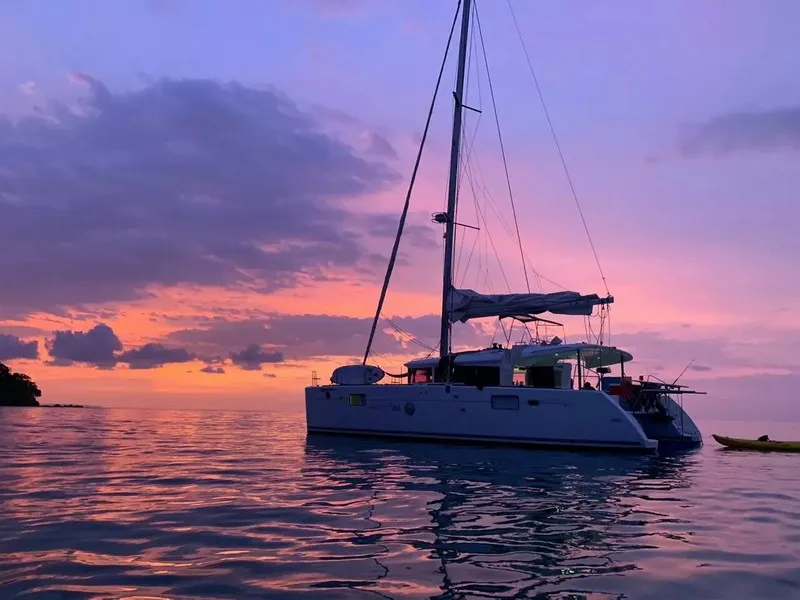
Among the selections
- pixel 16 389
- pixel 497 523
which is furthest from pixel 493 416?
pixel 16 389

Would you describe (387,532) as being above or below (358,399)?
below

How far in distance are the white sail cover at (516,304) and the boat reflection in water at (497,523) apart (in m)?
8.20

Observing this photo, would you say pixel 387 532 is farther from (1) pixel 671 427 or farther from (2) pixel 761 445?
(2) pixel 761 445

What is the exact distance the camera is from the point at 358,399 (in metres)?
30.2

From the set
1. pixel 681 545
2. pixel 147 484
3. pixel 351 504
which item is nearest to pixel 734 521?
pixel 681 545

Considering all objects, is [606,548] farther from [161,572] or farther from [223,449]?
[223,449]

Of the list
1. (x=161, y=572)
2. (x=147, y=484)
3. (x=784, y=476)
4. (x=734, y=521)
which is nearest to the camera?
(x=161, y=572)

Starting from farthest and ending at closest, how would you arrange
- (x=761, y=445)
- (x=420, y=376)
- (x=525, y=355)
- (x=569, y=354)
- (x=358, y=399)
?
(x=761, y=445) → (x=358, y=399) → (x=420, y=376) → (x=569, y=354) → (x=525, y=355)

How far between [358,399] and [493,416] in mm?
6738

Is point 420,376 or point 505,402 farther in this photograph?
point 420,376

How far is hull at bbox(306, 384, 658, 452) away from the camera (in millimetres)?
24172

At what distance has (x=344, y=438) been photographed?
30.6 meters

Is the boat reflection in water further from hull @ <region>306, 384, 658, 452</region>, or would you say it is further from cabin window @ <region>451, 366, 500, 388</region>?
cabin window @ <region>451, 366, 500, 388</region>

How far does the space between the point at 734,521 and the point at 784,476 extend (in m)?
9.41
